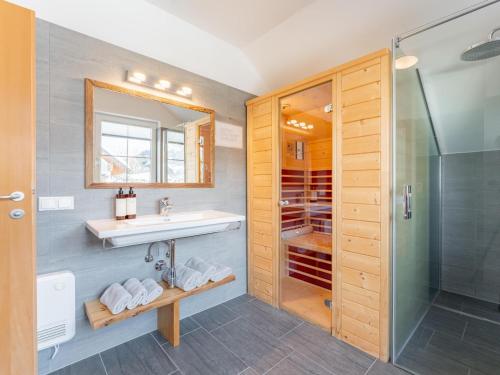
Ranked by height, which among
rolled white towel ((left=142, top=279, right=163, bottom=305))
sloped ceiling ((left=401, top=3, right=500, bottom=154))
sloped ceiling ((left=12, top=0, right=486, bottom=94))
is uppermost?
sloped ceiling ((left=12, top=0, right=486, bottom=94))

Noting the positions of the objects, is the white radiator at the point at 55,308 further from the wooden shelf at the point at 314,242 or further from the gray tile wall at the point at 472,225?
the gray tile wall at the point at 472,225

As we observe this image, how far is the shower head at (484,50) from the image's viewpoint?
164 centimetres

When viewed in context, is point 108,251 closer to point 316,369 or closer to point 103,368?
point 103,368

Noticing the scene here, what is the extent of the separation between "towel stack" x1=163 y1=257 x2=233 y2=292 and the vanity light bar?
59.8 inches

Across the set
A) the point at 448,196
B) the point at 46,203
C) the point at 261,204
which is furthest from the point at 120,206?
the point at 448,196

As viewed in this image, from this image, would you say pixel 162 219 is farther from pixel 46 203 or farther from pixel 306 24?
pixel 306 24

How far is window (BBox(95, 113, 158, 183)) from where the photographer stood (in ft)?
5.85

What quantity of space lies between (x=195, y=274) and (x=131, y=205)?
0.73 metres

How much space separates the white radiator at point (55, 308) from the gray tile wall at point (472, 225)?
3.43 metres

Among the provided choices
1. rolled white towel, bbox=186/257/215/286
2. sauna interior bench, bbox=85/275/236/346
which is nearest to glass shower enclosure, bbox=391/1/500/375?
rolled white towel, bbox=186/257/215/286

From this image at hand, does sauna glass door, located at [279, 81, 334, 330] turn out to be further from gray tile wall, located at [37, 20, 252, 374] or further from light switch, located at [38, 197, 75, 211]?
light switch, located at [38, 197, 75, 211]

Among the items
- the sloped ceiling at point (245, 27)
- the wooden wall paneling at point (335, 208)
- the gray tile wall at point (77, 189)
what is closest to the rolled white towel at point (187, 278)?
the gray tile wall at point (77, 189)

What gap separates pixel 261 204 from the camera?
2.56 meters

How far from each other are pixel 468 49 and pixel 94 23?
8.92 feet
